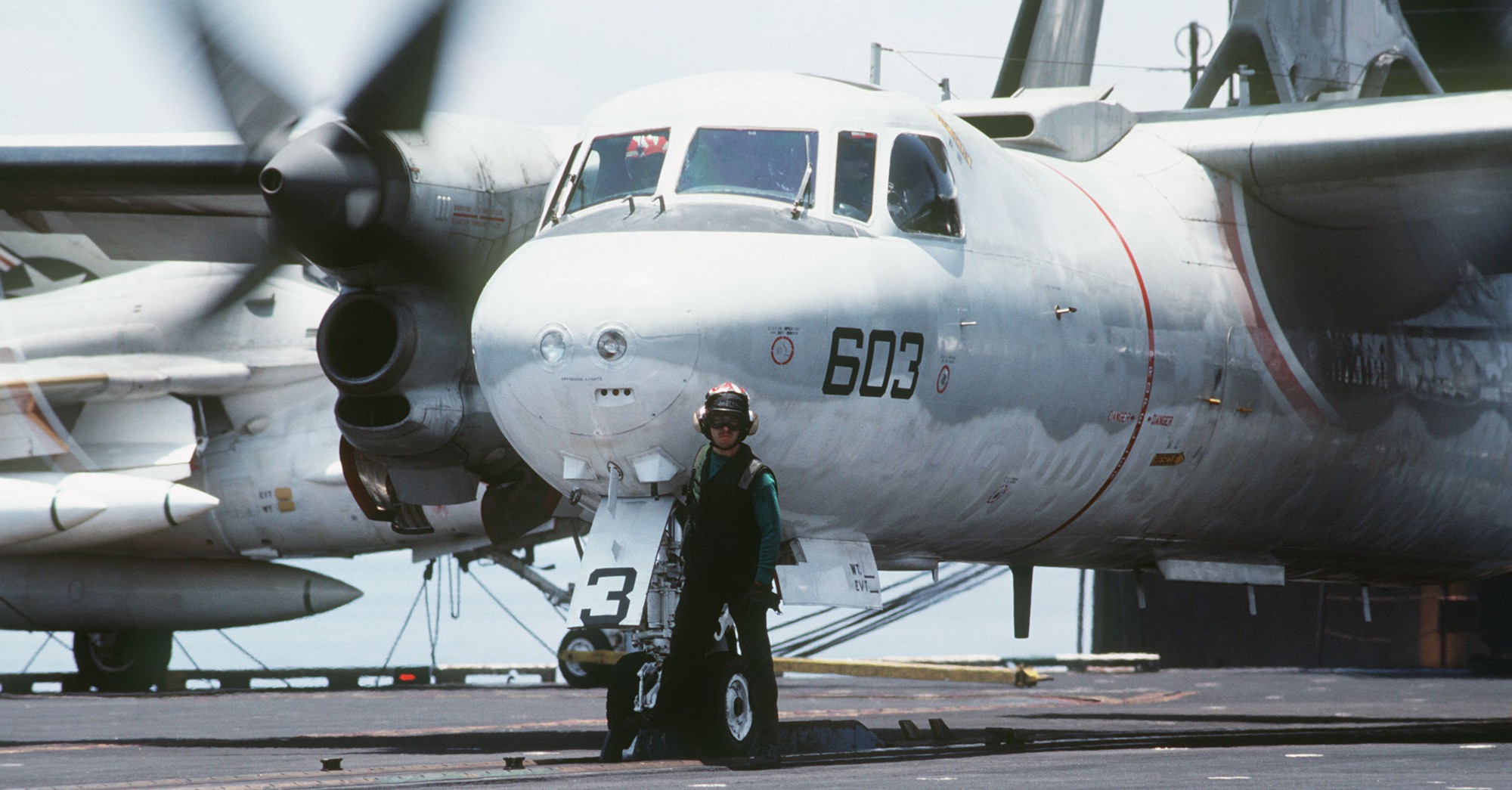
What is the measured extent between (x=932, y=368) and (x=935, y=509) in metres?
1.13

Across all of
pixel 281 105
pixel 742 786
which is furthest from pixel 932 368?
pixel 281 105

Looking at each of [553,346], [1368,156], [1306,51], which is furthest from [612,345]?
[1306,51]

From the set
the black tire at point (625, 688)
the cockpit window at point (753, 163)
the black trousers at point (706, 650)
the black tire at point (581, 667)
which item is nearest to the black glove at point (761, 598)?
the black trousers at point (706, 650)

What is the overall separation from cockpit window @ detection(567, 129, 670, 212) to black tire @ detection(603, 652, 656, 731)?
289cm

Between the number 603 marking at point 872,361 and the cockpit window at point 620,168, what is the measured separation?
5.37 ft

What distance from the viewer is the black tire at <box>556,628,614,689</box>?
79.6 ft

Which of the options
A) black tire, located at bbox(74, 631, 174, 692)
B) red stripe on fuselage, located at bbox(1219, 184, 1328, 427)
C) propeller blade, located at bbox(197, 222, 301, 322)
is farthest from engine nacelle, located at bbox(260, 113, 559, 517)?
black tire, located at bbox(74, 631, 174, 692)

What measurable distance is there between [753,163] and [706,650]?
304cm

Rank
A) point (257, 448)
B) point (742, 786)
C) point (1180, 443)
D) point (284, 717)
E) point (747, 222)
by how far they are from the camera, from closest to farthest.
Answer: point (742, 786), point (747, 222), point (1180, 443), point (284, 717), point (257, 448)

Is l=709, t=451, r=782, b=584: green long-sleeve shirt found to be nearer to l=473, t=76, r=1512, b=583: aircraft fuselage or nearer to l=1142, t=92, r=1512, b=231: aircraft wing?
l=473, t=76, r=1512, b=583: aircraft fuselage

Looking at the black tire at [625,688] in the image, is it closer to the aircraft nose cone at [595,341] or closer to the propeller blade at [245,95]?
the aircraft nose cone at [595,341]

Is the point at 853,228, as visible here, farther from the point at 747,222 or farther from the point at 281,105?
the point at 281,105

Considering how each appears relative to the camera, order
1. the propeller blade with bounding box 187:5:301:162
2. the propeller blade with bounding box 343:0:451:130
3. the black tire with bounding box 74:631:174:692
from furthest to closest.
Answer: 1. the black tire with bounding box 74:631:174:692
2. the propeller blade with bounding box 187:5:301:162
3. the propeller blade with bounding box 343:0:451:130

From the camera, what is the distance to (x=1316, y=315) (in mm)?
14016
